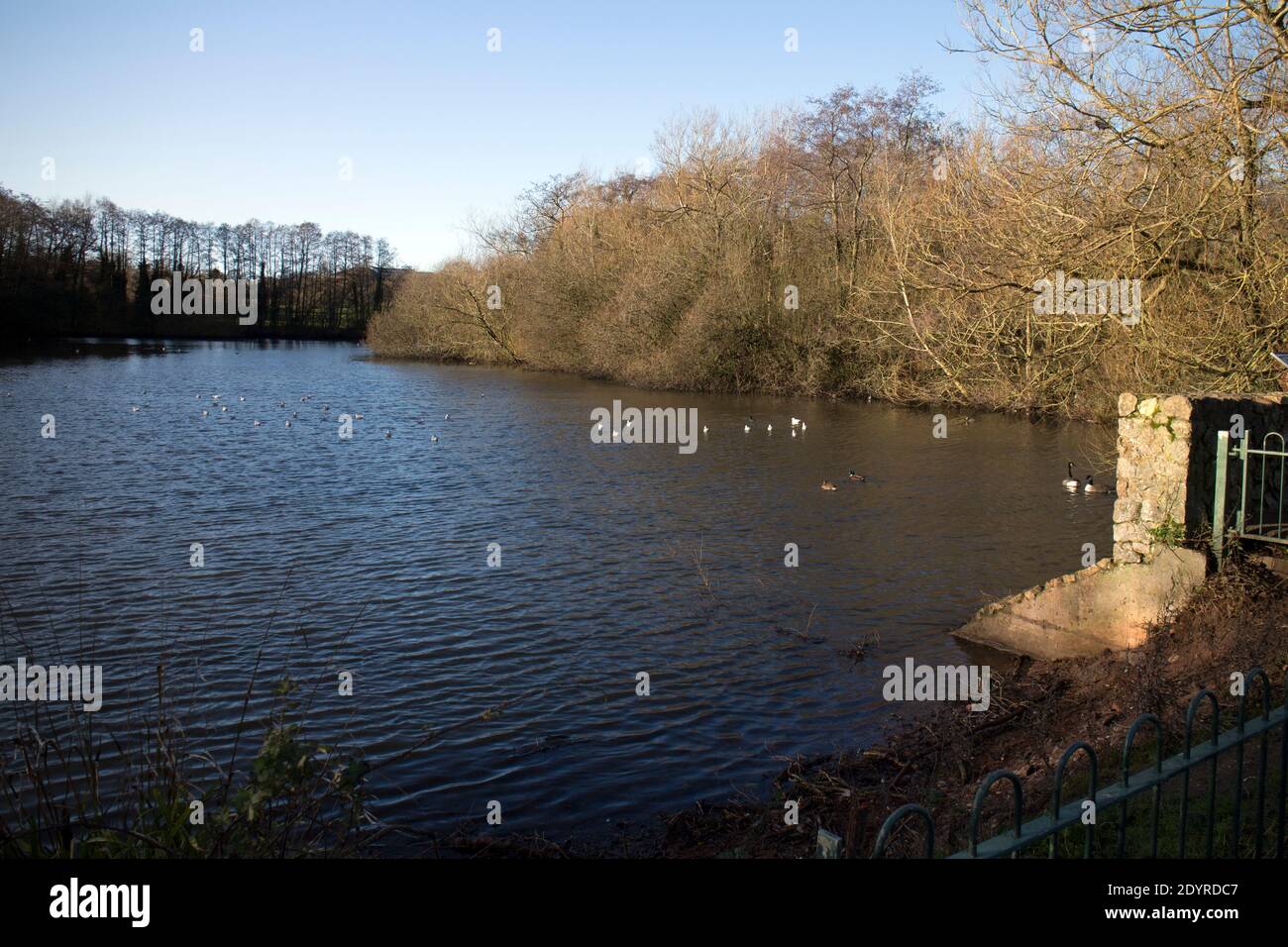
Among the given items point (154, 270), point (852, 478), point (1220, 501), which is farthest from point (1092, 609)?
→ point (154, 270)

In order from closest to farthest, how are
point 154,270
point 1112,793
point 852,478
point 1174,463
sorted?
point 1112,793, point 1174,463, point 852,478, point 154,270

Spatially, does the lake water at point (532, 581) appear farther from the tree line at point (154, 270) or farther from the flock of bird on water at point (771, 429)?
the tree line at point (154, 270)

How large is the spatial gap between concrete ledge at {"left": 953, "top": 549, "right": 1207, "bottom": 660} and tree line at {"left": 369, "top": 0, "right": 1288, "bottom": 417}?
19.7 ft

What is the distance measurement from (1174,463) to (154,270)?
102m

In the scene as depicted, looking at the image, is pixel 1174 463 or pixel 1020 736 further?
pixel 1174 463

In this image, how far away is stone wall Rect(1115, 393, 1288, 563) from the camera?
30.2 ft

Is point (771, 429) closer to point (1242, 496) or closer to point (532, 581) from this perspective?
point (532, 581)

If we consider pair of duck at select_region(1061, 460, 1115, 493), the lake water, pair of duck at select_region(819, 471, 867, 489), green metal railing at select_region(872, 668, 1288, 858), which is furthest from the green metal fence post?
pair of duck at select_region(819, 471, 867, 489)

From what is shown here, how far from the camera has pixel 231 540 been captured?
15008 millimetres

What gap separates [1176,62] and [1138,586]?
7752 mm

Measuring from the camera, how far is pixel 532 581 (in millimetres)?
13383

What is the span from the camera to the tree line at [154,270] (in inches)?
2719

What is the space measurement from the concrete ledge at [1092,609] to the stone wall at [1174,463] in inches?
7.4
